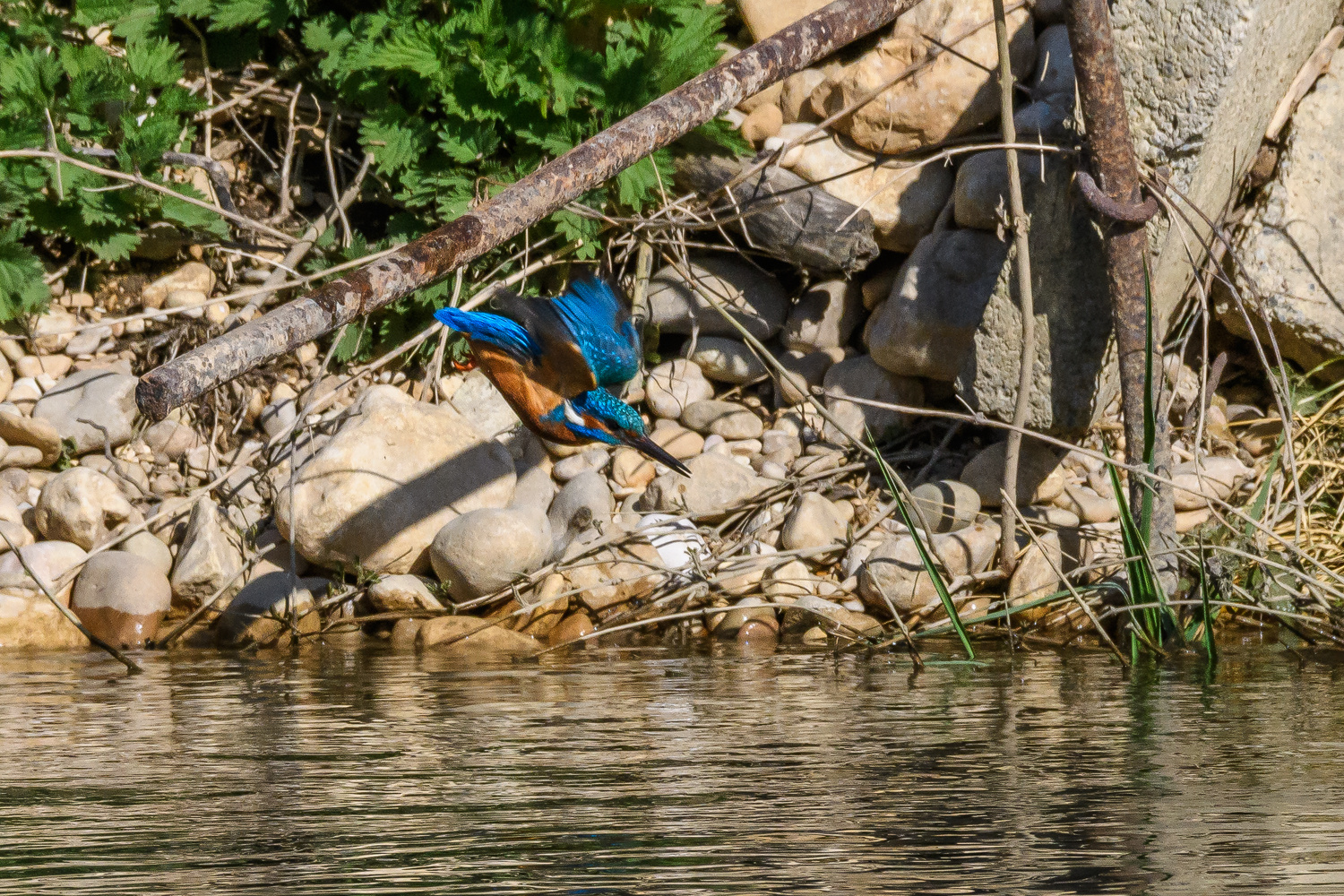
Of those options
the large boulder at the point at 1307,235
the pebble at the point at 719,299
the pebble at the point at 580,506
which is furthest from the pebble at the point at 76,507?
the large boulder at the point at 1307,235

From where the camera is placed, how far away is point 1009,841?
188 centimetres

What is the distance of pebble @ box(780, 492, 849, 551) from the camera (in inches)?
191

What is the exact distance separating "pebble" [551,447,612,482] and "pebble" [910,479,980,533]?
1.27 metres

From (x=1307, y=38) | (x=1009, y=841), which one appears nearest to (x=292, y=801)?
(x=1009, y=841)

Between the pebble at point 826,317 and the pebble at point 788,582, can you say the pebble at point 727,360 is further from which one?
the pebble at point 788,582

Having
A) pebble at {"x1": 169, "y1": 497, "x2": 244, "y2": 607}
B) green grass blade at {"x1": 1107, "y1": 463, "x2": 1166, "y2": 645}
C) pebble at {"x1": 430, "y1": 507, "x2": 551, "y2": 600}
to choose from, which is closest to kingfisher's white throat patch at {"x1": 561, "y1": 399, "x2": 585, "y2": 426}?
pebble at {"x1": 430, "y1": 507, "x2": 551, "y2": 600}

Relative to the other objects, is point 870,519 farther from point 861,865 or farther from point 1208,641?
point 861,865

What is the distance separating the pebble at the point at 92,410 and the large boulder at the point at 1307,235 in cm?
422

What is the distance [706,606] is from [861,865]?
289cm

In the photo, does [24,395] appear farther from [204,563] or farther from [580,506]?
[580,506]

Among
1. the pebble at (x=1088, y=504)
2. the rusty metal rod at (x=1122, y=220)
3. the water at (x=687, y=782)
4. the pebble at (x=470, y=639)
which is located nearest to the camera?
the water at (x=687, y=782)

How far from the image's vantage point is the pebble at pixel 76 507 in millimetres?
5102

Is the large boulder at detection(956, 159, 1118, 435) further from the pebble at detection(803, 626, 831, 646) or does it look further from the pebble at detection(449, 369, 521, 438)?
the pebble at detection(449, 369, 521, 438)

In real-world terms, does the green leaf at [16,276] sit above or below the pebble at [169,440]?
above
